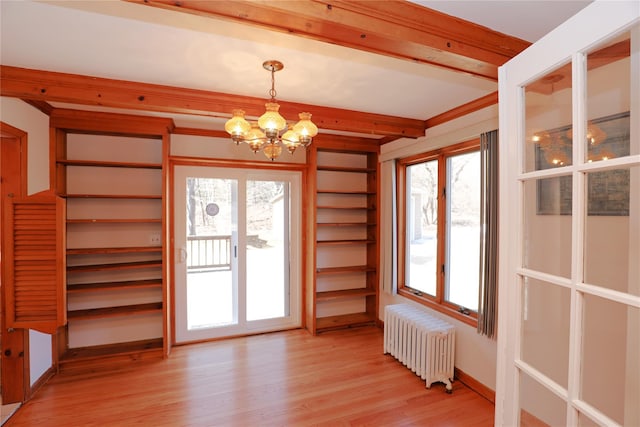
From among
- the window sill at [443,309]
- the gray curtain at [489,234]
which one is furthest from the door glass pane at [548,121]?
the window sill at [443,309]

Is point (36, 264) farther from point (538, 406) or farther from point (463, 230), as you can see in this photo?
point (463, 230)

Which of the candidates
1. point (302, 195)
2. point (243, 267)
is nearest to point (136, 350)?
point (243, 267)

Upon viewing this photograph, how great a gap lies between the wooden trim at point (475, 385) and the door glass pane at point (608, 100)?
2.46 metres

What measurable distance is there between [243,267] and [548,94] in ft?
11.4

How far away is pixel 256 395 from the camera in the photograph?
8.65 feet

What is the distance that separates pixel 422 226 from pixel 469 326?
1.22m

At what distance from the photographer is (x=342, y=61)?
2014 millimetres

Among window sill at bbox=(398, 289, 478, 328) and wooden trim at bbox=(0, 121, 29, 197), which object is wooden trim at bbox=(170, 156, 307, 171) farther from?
window sill at bbox=(398, 289, 478, 328)

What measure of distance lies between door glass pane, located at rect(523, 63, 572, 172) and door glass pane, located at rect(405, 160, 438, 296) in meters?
2.32

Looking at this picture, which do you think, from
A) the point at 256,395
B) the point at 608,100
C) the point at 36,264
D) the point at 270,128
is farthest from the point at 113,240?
the point at 608,100

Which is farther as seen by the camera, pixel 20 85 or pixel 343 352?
pixel 343 352

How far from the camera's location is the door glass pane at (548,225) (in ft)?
3.23

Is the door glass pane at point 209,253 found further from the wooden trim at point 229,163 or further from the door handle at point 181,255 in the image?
the wooden trim at point 229,163

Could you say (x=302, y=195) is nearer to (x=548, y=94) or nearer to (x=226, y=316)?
(x=226, y=316)
